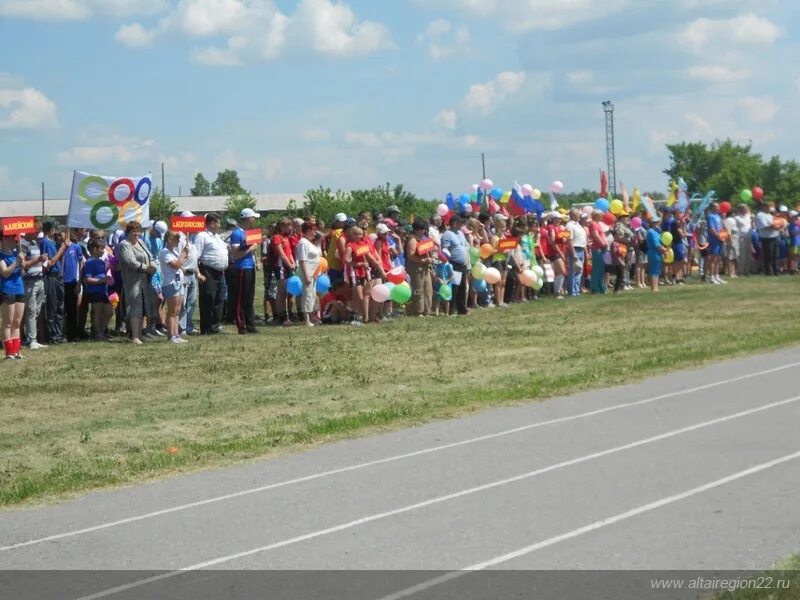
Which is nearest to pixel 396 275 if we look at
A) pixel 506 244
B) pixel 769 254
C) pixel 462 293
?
pixel 462 293

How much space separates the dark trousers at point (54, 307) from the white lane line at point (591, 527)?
42.0 ft

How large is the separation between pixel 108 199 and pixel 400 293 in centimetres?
537

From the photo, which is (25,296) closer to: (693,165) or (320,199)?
(320,199)

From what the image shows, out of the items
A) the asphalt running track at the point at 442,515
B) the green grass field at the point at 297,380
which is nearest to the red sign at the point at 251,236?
the green grass field at the point at 297,380

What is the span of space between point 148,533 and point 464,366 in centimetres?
885

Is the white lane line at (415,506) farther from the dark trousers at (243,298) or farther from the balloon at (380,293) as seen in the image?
the balloon at (380,293)

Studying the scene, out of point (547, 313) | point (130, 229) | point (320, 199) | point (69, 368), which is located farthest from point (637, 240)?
point (320, 199)

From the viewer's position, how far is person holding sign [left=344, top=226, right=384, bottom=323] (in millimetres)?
22719

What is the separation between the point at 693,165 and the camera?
118m

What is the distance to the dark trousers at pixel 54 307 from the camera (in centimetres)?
1998

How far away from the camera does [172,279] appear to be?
1972 cm

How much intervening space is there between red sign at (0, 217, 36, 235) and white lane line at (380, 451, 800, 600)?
11644mm

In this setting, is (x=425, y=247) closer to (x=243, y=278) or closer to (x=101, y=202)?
(x=243, y=278)

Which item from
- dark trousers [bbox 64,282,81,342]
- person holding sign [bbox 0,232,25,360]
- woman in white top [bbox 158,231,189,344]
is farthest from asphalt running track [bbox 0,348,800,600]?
dark trousers [bbox 64,282,81,342]
